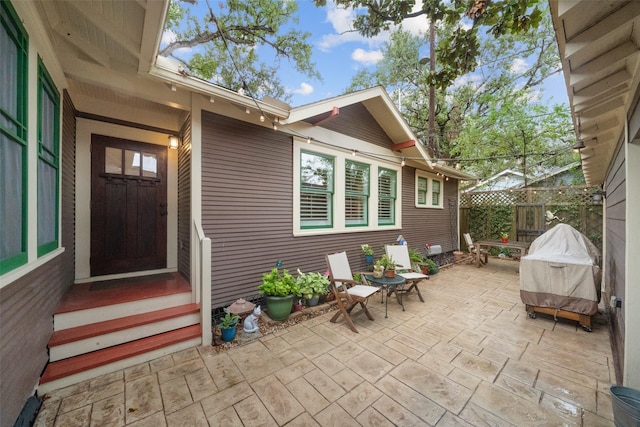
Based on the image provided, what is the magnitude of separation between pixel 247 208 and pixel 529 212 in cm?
923

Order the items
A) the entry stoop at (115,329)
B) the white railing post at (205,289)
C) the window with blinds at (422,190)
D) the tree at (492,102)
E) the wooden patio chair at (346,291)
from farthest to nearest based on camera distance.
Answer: the tree at (492,102) → the window with blinds at (422,190) → the wooden patio chair at (346,291) → the white railing post at (205,289) → the entry stoop at (115,329)

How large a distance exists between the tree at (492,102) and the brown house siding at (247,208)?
8.30m

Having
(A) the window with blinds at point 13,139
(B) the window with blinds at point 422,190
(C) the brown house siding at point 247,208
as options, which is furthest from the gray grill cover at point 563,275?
(A) the window with blinds at point 13,139

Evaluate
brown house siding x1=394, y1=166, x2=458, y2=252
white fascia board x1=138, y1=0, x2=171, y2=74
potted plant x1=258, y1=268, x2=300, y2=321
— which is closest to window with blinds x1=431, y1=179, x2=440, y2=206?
brown house siding x1=394, y1=166, x2=458, y2=252

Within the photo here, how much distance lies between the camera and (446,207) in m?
8.88

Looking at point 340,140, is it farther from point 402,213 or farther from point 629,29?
point 629,29

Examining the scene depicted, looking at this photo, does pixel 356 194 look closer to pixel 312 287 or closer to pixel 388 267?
pixel 388 267

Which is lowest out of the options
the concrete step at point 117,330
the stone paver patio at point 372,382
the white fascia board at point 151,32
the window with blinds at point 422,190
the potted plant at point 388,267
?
the stone paver patio at point 372,382

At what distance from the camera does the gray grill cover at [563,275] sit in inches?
131

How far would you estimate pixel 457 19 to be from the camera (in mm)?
2574

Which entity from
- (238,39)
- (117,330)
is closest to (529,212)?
(117,330)

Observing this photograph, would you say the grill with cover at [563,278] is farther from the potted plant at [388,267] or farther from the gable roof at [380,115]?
the gable roof at [380,115]

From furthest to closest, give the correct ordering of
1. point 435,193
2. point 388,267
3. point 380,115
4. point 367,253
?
point 435,193
point 380,115
point 367,253
point 388,267

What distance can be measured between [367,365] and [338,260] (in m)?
1.74
